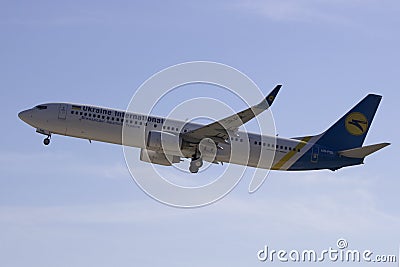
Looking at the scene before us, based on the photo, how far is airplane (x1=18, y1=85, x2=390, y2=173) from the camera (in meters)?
77.8

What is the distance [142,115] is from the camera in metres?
79.1

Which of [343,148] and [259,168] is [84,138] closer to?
[259,168]

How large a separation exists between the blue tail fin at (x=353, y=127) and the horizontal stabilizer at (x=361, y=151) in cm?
248

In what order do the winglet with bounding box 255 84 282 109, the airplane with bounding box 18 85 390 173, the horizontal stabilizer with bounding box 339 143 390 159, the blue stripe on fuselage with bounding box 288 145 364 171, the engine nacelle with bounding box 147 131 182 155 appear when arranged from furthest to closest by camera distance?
the blue stripe on fuselage with bounding box 288 145 364 171, the horizontal stabilizer with bounding box 339 143 390 159, the airplane with bounding box 18 85 390 173, the engine nacelle with bounding box 147 131 182 155, the winglet with bounding box 255 84 282 109

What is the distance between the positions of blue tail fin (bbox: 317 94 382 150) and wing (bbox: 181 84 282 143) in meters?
10.9

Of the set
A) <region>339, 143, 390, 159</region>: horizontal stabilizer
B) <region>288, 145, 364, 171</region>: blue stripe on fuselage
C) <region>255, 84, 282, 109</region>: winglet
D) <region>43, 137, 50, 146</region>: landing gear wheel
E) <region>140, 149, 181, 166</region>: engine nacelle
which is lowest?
<region>140, 149, 181, 166</region>: engine nacelle

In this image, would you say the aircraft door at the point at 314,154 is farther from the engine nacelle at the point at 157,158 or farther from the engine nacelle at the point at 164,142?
the engine nacelle at the point at 164,142

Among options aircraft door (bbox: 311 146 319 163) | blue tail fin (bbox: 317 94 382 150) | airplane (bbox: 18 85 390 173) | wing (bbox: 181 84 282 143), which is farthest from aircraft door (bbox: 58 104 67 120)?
blue tail fin (bbox: 317 94 382 150)

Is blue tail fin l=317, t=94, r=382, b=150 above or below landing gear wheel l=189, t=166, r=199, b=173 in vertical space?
above

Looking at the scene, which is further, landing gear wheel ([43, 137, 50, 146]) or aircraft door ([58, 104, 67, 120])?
landing gear wheel ([43, 137, 50, 146])

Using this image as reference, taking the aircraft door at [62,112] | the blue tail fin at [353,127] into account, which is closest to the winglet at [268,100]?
the blue tail fin at [353,127]

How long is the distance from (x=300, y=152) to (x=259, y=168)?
12.9 feet

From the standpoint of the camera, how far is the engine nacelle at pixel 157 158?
80.9m

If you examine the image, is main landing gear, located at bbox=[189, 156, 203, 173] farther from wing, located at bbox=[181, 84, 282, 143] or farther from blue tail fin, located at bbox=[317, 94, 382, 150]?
blue tail fin, located at bbox=[317, 94, 382, 150]
